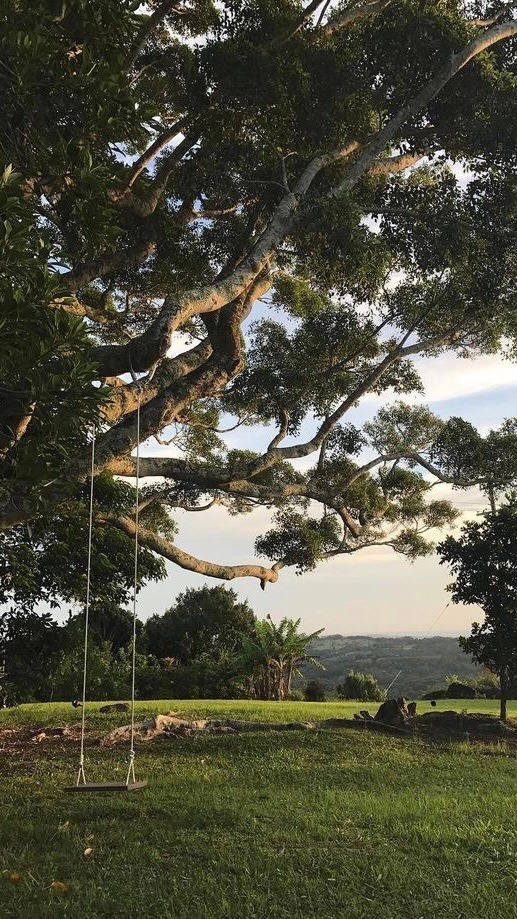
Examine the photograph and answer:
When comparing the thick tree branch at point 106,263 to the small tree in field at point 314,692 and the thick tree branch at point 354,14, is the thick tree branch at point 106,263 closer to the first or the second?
the thick tree branch at point 354,14

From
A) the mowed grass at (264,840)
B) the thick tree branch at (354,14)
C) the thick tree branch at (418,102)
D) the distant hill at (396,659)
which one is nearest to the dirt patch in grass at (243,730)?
the mowed grass at (264,840)

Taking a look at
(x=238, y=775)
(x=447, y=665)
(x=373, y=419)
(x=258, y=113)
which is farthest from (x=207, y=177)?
(x=447, y=665)

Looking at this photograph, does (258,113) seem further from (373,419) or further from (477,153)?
(373,419)

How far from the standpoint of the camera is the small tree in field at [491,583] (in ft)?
50.1

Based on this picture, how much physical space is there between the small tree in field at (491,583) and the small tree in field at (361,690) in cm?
1091

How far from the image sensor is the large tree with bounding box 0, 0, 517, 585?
6.84 metres

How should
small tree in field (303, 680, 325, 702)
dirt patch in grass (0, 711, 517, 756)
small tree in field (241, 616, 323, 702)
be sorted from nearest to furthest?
dirt patch in grass (0, 711, 517, 756), small tree in field (241, 616, 323, 702), small tree in field (303, 680, 325, 702)

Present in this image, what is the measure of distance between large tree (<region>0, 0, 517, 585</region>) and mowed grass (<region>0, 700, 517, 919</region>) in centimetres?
281

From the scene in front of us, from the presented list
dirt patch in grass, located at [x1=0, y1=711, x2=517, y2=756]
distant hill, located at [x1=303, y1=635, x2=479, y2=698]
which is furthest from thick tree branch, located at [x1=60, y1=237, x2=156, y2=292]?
distant hill, located at [x1=303, y1=635, x2=479, y2=698]

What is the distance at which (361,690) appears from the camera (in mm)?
26484

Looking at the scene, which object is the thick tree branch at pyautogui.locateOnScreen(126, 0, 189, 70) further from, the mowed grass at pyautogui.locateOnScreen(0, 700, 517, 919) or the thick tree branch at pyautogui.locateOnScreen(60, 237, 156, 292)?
the mowed grass at pyautogui.locateOnScreen(0, 700, 517, 919)

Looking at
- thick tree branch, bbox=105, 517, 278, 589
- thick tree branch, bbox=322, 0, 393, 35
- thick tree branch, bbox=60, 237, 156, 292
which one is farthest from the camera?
thick tree branch, bbox=105, 517, 278, 589

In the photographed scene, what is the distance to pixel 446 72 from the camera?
446 inches

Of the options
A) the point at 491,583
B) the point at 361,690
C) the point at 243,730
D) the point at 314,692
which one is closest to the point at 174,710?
the point at 243,730
